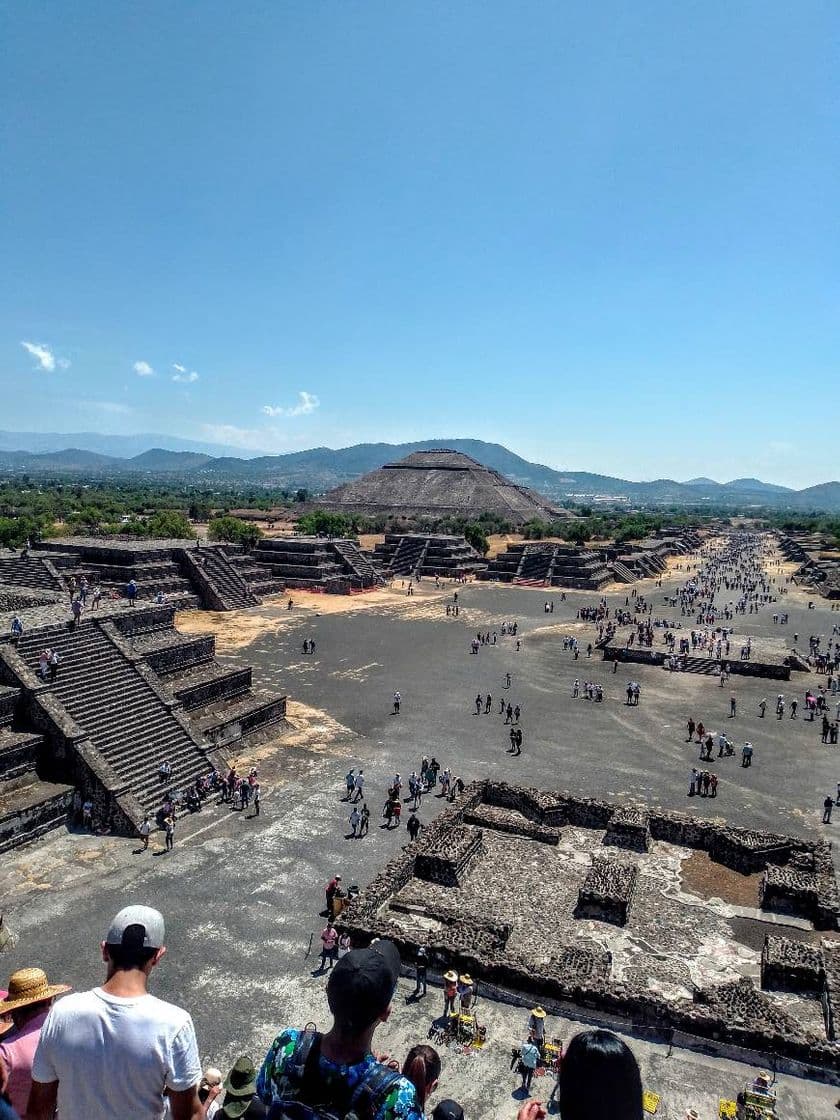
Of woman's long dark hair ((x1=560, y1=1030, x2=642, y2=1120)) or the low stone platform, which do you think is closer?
woman's long dark hair ((x1=560, y1=1030, x2=642, y2=1120))

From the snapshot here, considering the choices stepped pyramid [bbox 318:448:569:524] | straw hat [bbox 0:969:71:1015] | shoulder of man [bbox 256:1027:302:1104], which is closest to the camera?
shoulder of man [bbox 256:1027:302:1104]

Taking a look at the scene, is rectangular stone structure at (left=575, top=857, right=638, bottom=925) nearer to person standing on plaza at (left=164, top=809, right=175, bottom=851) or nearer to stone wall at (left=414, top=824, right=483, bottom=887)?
stone wall at (left=414, top=824, right=483, bottom=887)

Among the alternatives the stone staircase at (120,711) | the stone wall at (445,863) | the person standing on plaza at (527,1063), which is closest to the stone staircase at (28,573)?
the stone staircase at (120,711)

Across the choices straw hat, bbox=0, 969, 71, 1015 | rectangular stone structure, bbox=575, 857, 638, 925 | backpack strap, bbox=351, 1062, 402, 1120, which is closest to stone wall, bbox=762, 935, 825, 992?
rectangular stone structure, bbox=575, 857, 638, 925

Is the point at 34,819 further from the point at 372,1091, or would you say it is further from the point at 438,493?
the point at 438,493

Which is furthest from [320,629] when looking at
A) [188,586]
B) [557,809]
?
[557,809]

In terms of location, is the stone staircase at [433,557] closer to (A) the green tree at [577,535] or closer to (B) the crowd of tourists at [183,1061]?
(A) the green tree at [577,535]

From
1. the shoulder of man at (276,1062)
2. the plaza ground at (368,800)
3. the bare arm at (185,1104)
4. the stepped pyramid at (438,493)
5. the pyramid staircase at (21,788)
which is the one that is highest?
the stepped pyramid at (438,493)
